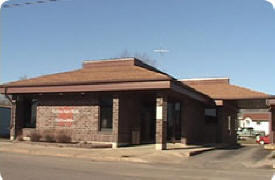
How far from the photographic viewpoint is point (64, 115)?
23938mm

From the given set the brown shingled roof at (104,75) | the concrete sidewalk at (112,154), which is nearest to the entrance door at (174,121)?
the brown shingled roof at (104,75)

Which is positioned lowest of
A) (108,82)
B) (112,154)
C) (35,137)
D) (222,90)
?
(112,154)

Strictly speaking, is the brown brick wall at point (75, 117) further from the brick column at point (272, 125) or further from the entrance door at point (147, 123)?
the brick column at point (272, 125)

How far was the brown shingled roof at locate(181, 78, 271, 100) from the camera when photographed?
28297 mm

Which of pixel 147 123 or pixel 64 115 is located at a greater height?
pixel 64 115

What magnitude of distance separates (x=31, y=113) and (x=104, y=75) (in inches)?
234

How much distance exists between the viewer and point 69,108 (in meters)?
23.8

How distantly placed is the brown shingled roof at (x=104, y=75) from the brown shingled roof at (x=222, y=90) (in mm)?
6302

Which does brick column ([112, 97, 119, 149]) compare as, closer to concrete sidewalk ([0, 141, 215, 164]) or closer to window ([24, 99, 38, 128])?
concrete sidewalk ([0, 141, 215, 164])

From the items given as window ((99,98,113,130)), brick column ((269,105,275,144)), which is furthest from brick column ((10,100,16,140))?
brick column ((269,105,275,144))

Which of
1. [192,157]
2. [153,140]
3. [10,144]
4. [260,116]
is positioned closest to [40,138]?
[10,144]

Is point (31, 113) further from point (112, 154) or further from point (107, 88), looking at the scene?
point (112, 154)

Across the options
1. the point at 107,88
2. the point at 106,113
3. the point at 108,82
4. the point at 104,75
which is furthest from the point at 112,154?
the point at 104,75

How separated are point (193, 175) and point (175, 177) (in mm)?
874
